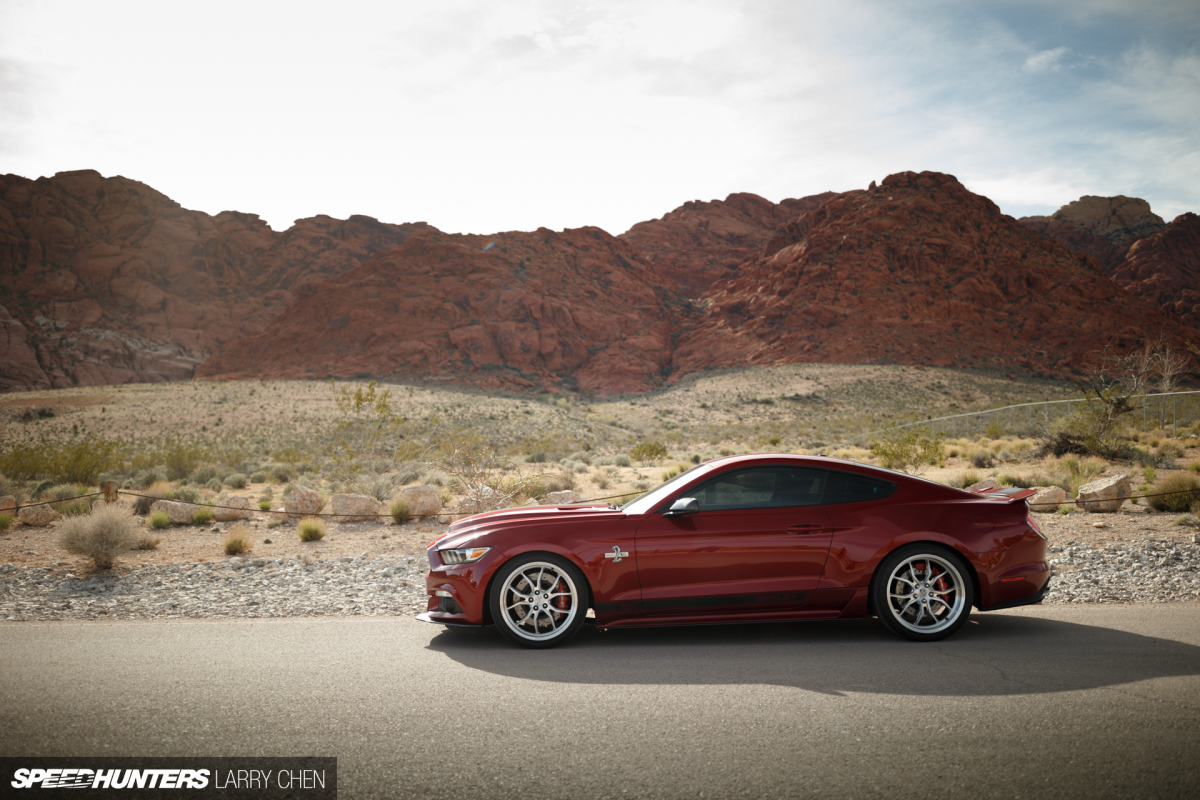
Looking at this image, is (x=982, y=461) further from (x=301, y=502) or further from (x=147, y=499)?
(x=147, y=499)

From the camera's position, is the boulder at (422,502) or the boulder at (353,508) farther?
the boulder at (353,508)

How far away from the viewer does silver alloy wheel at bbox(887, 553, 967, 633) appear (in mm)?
5418

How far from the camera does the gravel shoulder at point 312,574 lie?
731cm

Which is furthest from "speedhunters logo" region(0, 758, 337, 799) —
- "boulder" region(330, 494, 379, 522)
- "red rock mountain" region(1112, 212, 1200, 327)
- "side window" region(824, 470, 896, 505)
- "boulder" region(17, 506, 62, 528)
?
"red rock mountain" region(1112, 212, 1200, 327)

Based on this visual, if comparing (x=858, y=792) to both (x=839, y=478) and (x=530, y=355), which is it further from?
(x=530, y=355)

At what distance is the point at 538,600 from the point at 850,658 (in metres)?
2.30

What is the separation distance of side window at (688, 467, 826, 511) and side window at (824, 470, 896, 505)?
86 millimetres

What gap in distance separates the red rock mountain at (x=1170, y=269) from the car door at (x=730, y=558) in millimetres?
107791

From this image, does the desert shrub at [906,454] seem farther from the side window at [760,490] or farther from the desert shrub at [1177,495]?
the side window at [760,490]

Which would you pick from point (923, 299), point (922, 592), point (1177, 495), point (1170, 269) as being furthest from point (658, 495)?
point (1170, 269)

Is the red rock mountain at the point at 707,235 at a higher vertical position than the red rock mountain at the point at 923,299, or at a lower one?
higher

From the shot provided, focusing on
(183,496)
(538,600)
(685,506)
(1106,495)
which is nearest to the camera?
(685,506)

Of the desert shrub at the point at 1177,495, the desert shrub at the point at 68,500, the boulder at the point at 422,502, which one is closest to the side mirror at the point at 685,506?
the boulder at the point at 422,502

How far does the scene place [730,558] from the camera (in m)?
5.32
